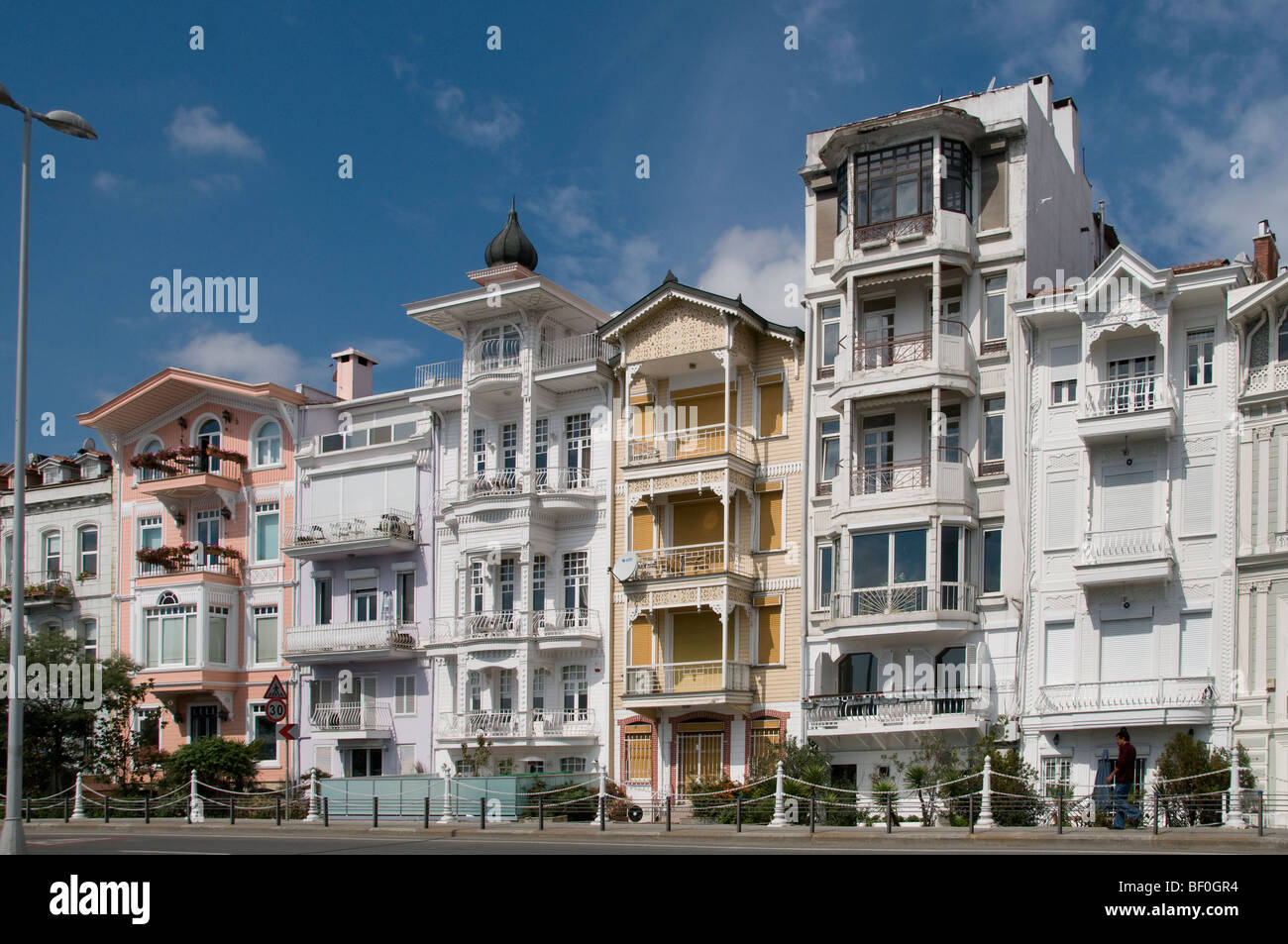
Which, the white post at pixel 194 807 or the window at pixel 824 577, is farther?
→ the window at pixel 824 577

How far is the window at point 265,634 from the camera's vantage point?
158 feet

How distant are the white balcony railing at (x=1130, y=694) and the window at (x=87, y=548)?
35.4 meters

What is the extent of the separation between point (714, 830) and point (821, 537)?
1163 cm

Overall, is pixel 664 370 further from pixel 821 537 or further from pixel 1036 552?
pixel 1036 552

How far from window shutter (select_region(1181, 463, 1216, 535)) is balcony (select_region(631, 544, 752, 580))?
11.6m

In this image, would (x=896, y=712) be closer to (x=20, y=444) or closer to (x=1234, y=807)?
(x=1234, y=807)

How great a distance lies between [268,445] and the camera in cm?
4934

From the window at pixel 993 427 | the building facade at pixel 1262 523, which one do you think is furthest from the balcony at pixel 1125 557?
the window at pixel 993 427

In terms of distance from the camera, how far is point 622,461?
A: 137ft

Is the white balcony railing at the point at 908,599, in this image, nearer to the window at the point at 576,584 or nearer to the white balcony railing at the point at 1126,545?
the white balcony railing at the point at 1126,545

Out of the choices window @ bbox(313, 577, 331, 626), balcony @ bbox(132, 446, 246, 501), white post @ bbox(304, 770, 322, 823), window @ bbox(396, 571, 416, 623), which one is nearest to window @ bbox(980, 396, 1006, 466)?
white post @ bbox(304, 770, 322, 823)

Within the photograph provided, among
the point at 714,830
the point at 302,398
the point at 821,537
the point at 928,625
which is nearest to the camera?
the point at 714,830
